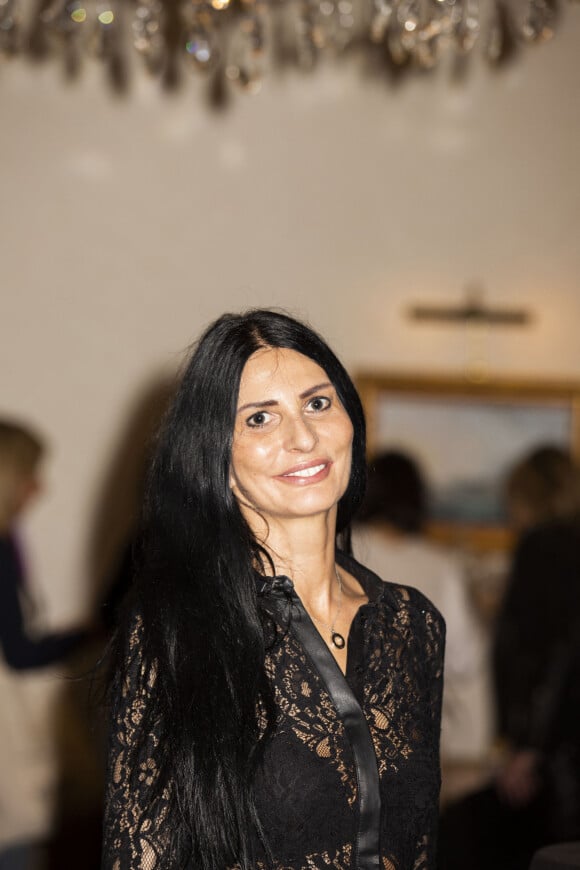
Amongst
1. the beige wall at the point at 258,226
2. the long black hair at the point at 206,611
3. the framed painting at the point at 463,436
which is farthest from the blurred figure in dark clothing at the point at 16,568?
the long black hair at the point at 206,611

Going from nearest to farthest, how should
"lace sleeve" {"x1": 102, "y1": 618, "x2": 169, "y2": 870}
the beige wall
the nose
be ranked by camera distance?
"lace sleeve" {"x1": 102, "y1": 618, "x2": 169, "y2": 870}, the nose, the beige wall

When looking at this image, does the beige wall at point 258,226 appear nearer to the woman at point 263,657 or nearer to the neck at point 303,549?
the woman at point 263,657

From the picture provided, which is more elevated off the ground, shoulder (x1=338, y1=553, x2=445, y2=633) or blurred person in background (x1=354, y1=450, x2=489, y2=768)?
shoulder (x1=338, y1=553, x2=445, y2=633)

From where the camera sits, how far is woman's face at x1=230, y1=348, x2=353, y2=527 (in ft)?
6.73

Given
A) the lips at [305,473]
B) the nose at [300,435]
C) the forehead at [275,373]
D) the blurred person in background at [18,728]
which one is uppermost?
the forehead at [275,373]

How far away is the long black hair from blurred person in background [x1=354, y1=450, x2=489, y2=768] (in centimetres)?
181

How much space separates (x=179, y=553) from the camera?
6.98 ft

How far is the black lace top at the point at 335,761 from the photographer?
6.30 feet

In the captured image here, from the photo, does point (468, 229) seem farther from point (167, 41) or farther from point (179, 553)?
point (179, 553)

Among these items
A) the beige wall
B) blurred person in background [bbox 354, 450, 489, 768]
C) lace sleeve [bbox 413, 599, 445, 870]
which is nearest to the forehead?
lace sleeve [bbox 413, 599, 445, 870]

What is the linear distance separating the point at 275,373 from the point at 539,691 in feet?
6.96

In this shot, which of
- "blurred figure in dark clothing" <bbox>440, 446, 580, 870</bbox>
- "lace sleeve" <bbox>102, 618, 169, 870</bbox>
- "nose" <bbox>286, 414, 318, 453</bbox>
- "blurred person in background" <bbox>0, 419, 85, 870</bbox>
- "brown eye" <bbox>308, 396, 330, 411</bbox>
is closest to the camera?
"lace sleeve" <bbox>102, 618, 169, 870</bbox>

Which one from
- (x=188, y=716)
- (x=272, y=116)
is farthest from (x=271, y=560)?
(x=272, y=116)

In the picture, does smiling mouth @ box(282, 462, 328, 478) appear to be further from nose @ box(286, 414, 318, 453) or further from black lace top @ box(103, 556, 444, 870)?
black lace top @ box(103, 556, 444, 870)
